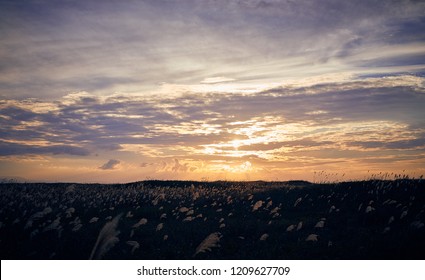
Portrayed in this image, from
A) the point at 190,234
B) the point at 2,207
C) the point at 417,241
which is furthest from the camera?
the point at 2,207

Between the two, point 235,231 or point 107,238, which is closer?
point 107,238

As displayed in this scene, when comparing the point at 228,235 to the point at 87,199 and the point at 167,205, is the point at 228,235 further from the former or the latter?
the point at 87,199

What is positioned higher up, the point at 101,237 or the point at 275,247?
the point at 101,237

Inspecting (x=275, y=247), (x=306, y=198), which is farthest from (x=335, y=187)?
(x=275, y=247)

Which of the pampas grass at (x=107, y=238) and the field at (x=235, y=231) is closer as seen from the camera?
the pampas grass at (x=107, y=238)

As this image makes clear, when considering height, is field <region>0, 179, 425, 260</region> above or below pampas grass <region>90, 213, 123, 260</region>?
below

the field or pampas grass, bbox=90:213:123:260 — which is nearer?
pampas grass, bbox=90:213:123:260

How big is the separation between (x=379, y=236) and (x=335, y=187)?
8742 mm

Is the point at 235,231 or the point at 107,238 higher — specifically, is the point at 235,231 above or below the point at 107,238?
below

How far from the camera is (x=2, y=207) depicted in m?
12.8

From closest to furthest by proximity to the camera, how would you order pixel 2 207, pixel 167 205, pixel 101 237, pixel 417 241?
1. pixel 101 237
2. pixel 417 241
3. pixel 2 207
4. pixel 167 205

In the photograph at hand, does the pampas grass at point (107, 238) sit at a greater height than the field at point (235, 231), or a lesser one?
greater
